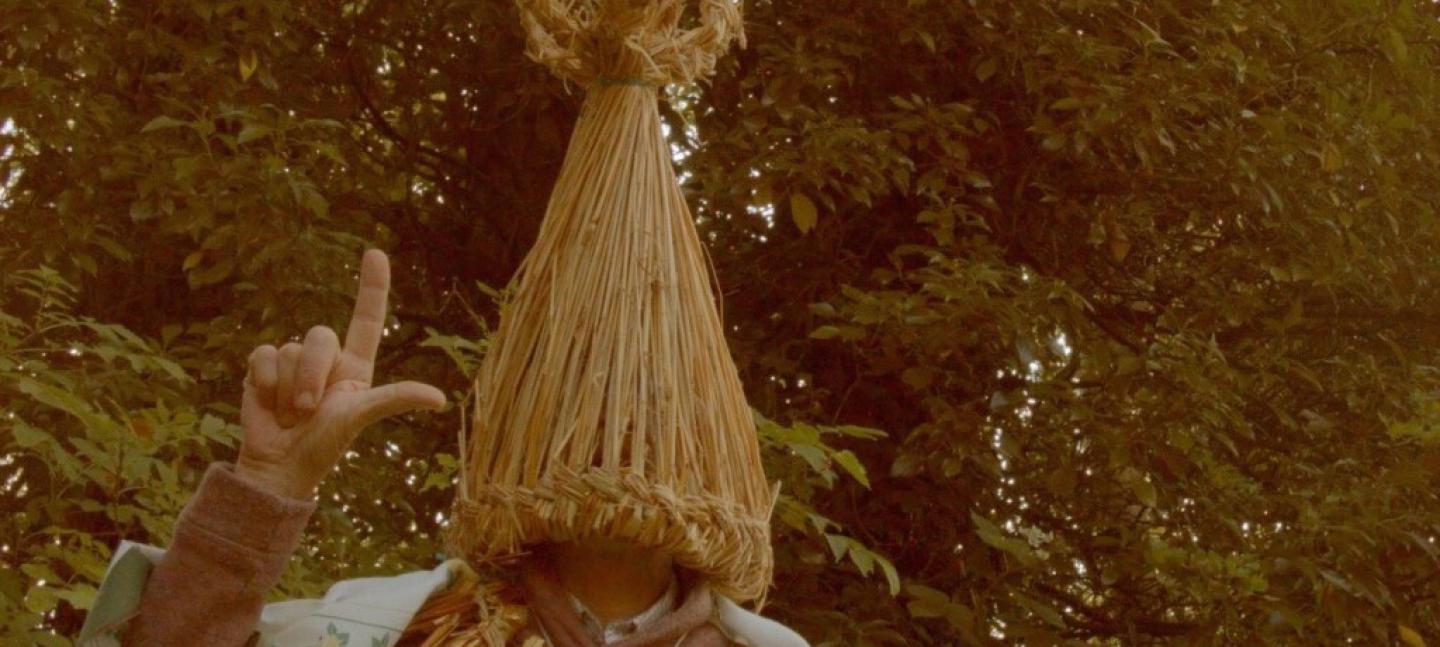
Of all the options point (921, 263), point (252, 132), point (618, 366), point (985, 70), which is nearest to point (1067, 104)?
point (985, 70)

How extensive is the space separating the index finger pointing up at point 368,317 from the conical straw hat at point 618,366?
0.53 feet

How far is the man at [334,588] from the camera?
1.62m

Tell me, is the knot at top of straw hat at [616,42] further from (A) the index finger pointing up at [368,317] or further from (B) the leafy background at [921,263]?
(B) the leafy background at [921,263]

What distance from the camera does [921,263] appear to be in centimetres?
392

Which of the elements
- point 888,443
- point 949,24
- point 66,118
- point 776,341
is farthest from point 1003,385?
point 66,118

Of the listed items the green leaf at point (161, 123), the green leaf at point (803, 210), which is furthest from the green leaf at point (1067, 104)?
the green leaf at point (161, 123)

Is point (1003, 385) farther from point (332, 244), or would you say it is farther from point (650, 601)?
point (650, 601)

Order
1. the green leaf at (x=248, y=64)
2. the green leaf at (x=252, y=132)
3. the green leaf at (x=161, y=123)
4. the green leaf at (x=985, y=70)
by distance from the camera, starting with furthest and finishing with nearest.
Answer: the green leaf at (x=985, y=70) < the green leaf at (x=248, y=64) < the green leaf at (x=252, y=132) < the green leaf at (x=161, y=123)

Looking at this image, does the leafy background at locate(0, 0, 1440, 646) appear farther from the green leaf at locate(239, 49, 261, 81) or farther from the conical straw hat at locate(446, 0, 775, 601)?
the conical straw hat at locate(446, 0, 775, 601)

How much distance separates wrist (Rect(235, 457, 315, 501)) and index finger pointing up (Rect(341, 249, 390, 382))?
123 millimetres

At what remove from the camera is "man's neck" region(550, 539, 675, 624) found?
5.87ft

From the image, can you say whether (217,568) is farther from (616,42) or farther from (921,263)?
(921,263)

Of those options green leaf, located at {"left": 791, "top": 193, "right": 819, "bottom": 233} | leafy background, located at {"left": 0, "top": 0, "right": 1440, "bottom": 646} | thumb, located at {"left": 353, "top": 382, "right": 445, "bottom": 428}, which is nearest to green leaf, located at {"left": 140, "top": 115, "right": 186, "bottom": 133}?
leafy background, located at {"left": 0, "top": 0, "right": 1440, "bottom": 646}

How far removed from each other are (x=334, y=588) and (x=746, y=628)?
410 mm
